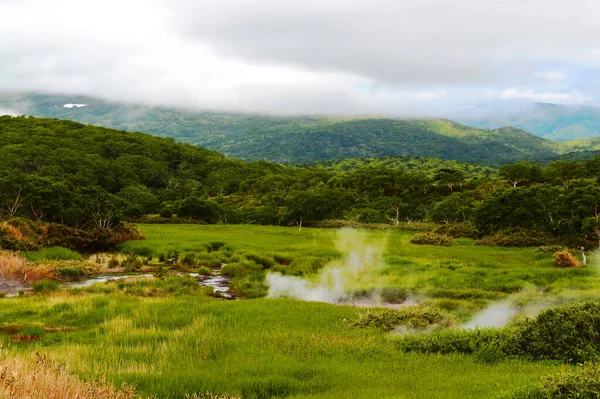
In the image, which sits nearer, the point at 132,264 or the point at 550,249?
the point at 132,264

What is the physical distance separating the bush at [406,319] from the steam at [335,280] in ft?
25.1

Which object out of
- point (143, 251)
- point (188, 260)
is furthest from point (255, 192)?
point (188, 260)

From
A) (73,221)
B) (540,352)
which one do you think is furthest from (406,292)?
(73,221)

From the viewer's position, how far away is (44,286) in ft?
94.2

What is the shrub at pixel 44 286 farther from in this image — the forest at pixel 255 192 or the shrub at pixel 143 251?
the forest at pixel 255 192

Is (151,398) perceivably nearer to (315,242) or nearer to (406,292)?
(406,292)

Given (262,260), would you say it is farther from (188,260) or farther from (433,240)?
(433,240)

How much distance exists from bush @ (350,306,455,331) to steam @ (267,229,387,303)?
7.66 metres

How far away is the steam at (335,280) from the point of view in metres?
29.2

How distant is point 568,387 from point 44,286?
29.1m

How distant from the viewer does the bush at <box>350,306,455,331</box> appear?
741 inches

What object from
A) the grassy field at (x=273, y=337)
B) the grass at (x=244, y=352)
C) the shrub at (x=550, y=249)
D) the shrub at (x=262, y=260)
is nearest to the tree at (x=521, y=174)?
the shrub at (x=550, y=249)

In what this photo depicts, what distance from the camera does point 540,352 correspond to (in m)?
14.1

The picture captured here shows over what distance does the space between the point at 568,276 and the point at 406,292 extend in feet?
39.8
